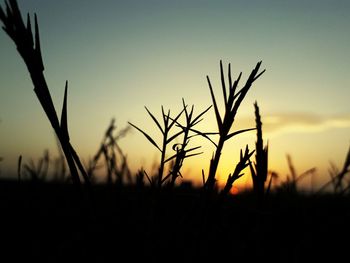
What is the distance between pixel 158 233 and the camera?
0.83 metres

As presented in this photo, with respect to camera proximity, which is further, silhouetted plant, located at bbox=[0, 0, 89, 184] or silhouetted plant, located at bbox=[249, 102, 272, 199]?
silhouetted plant, located at bbox=[249, 102, 272, 199]

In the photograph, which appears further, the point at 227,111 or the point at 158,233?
the point at 158,233

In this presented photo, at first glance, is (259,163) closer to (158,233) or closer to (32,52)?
(158,233)

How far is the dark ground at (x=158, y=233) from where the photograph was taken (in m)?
0.75

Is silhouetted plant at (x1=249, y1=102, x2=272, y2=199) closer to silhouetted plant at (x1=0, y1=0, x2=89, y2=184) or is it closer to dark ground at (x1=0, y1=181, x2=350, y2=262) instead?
dark ground at (x1=0, y1=181, x2=350, y2=262)

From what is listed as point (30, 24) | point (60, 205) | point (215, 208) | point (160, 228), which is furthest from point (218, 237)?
point (60, 205)

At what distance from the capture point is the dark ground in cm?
75

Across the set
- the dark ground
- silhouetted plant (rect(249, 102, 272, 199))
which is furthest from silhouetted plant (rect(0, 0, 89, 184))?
silhouetted plant (rect(249, 102, 272, 199))

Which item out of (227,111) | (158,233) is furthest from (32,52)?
(158,233)

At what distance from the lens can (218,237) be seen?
38.5 inches

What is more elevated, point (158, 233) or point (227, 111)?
point (227, 111)

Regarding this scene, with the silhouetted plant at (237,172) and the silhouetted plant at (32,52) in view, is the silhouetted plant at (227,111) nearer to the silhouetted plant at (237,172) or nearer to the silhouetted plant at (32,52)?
the silhouetted plant at (237,172)

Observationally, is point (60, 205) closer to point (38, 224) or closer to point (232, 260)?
point (38, 224)

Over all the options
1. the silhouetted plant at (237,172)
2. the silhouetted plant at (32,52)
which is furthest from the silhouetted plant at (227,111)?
the silhouetted plant at (32,52)
